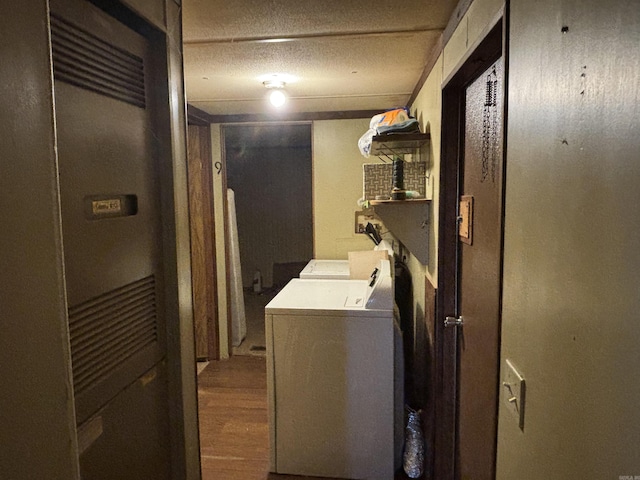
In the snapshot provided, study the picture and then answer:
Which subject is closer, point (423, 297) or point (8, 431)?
point (8, 431)

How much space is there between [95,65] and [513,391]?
121 centimetres

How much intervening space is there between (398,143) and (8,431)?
2.20m

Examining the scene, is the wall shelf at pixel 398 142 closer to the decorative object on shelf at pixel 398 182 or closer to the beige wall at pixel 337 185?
the decorative object on shelf at pixel 398 182

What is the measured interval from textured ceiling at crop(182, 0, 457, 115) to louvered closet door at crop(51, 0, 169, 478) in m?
0.57

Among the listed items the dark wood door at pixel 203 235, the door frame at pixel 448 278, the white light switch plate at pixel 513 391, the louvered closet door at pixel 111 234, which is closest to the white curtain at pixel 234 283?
the dark wood door at pixel 203 235

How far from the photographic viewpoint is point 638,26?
0.52 meters

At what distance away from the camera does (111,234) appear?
1023 millimetres

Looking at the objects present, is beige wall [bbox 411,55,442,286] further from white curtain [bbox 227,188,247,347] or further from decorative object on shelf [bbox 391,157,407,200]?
white curtain [bbox 227,188,247,347]

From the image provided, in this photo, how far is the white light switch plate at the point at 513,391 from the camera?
907 millimetres

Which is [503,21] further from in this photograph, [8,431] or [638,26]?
[8,431]

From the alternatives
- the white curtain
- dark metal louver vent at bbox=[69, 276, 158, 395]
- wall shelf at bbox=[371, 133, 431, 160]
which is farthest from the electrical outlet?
dark metal louver vent at bbox=[69, 276, 158, 395]

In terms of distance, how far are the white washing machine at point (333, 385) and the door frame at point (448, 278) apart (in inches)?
11.4

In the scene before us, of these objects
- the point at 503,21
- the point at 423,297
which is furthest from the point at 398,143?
the point at 503,21

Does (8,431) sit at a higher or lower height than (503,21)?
lower
